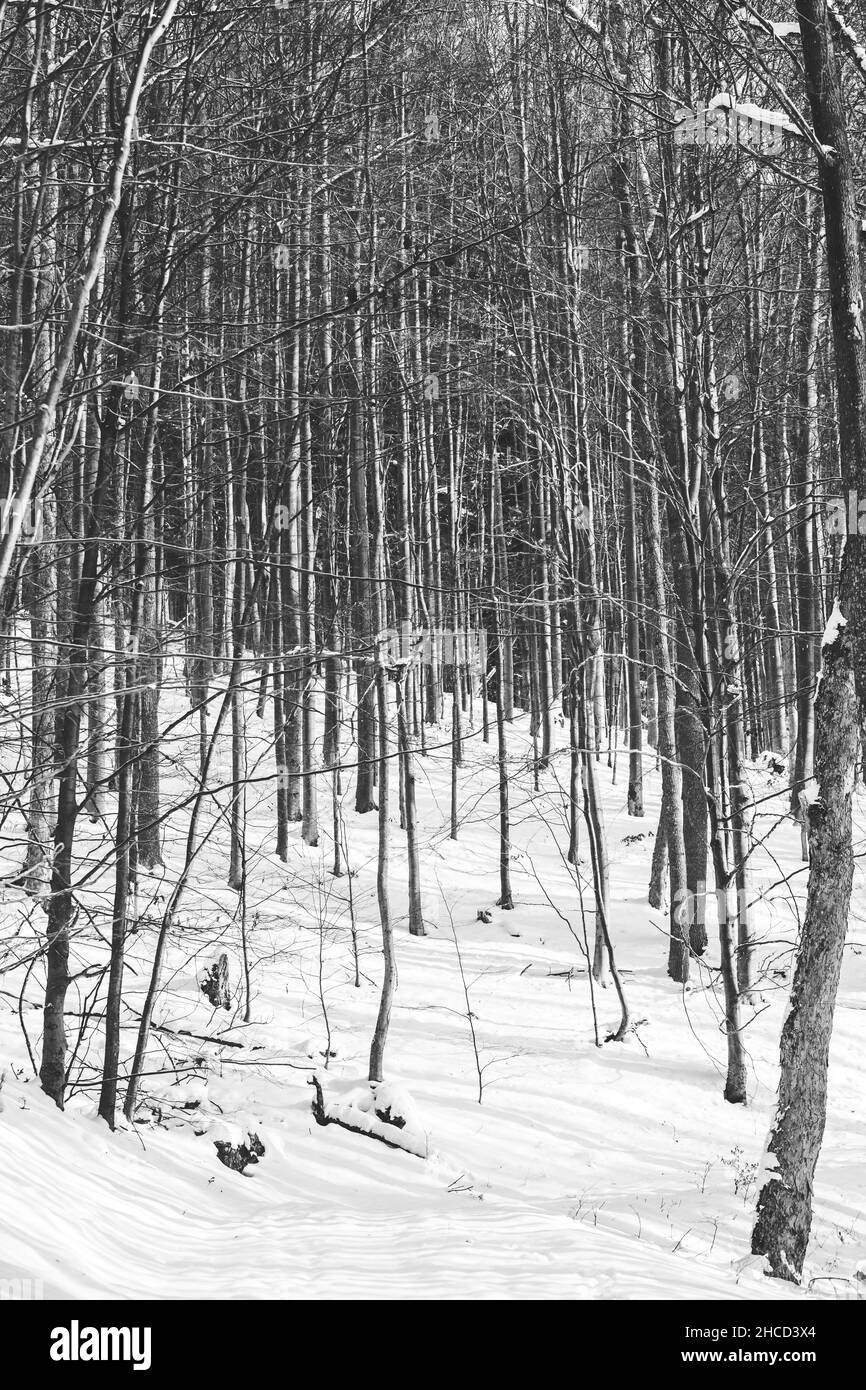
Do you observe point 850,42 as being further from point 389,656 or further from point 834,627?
point 389,656

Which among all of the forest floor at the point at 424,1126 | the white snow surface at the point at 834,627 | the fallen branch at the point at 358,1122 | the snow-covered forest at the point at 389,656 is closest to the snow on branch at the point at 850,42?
the snow-covered forest at the point at 389,656

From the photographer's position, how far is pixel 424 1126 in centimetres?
652

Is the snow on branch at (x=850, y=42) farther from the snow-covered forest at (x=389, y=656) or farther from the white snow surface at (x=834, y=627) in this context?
the white snow surface at (x=834, y=627)

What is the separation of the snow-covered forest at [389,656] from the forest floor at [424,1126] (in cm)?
4

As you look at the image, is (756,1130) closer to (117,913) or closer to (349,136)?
(117,913)

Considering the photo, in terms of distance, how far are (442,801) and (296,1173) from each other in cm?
1151

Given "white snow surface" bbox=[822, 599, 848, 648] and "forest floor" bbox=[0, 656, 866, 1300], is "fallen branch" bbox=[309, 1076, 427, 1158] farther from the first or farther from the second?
"white snow surface" bbox=[822, 599, 848, 648]

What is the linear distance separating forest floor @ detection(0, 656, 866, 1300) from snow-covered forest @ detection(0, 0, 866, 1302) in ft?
0.14

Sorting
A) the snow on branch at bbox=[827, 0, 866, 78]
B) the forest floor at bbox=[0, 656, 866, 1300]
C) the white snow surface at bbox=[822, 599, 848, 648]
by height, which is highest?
the snow on branch at bbox=[827, 0, 866, 78]

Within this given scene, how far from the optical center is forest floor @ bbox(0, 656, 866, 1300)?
403cm

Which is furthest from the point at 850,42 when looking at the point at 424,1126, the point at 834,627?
the point at 424,1126

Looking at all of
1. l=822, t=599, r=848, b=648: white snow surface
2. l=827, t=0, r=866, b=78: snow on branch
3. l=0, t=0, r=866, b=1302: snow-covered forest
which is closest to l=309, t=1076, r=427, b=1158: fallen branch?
l=0, t=0, r=866, b=1302: snow-covered forest

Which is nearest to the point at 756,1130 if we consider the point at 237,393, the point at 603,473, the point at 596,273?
the point at 237,393

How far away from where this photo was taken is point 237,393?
7320 millimetres
